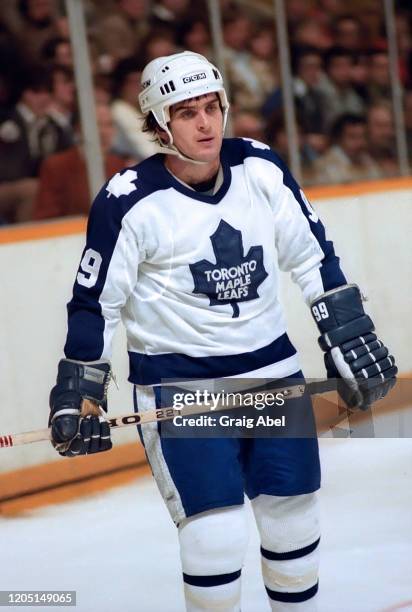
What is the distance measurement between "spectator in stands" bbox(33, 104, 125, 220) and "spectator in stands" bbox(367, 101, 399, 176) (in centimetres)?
173

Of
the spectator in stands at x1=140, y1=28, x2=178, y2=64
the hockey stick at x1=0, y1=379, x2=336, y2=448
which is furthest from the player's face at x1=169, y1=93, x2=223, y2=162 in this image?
the spectator in stands at x1=140, y1=28, x2=178, y2=64

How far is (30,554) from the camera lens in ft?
12.5

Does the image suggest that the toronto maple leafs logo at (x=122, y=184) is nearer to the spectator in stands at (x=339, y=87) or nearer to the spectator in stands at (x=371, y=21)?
the spectator in stands at (x=339, y=87)

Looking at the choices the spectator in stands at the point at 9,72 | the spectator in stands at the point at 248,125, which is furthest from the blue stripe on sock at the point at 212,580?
the spectator in stands at the point at 248,125

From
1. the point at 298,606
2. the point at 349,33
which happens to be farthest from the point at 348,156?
the point at 298,606

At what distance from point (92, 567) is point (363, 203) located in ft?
7.28

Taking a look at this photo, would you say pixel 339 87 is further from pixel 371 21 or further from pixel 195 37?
pixel 195 37

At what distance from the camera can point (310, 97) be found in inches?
234

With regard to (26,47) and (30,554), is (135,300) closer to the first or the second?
(30,554)

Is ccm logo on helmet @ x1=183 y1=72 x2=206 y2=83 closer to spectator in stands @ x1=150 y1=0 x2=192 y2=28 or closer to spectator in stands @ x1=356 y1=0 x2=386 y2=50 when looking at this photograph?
spectator in stands @ x1=150 y1=0 x2=192 y2=28

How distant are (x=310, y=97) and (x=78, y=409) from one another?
3595 millimetres

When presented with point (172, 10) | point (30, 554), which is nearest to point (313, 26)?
point (172, 10)

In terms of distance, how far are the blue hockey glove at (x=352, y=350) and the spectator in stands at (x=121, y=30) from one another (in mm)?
2399

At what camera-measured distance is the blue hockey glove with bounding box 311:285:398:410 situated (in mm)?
2713
